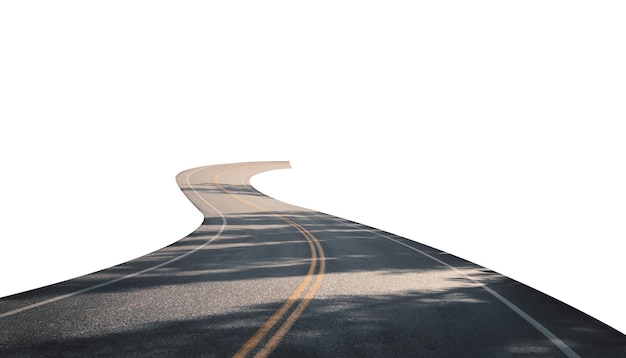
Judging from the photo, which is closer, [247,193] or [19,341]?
[19,341]

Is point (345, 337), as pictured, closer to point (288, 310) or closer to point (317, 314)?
point (317, 314)

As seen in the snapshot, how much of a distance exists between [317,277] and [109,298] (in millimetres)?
4362

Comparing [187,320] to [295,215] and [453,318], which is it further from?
[295,215]

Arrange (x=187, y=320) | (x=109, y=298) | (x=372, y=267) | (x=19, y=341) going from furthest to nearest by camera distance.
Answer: (x=372, y=267)
(x=109, y=298)
(x=187, y=320)
(x=19, y=341)

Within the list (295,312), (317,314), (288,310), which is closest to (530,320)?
(317,314)

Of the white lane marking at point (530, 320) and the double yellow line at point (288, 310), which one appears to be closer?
the double yellow line at point (288, 310)

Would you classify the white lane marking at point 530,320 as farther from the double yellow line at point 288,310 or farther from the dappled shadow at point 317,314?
the double yellow line at point 288,310

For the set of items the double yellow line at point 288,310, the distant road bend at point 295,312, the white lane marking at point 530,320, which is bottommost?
the white lane marking at point 530,320

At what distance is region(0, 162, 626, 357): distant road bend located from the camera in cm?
720

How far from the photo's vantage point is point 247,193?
45.4m

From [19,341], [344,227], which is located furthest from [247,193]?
[19,341]

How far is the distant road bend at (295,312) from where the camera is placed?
7.20 metres

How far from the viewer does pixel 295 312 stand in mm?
9039

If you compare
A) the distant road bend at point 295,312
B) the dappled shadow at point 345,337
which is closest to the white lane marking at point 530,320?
the distant road bend at point 295,312
